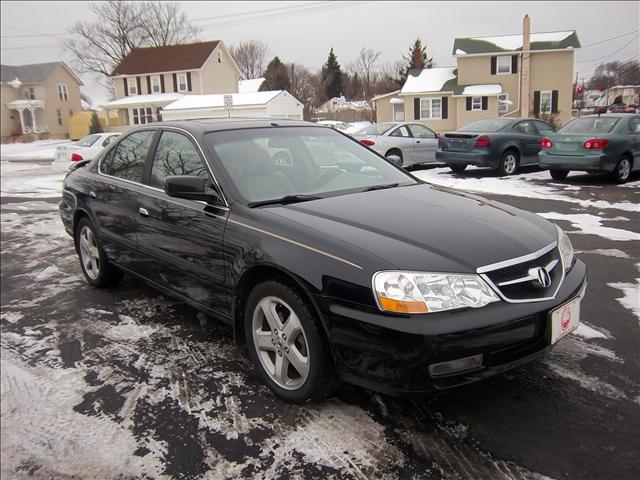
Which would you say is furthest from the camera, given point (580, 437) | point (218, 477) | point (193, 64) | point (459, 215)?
point (193, 64)

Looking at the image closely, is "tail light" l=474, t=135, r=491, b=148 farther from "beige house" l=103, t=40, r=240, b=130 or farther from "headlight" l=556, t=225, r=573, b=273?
"beige house" l=103, t=40, r=240, b=130

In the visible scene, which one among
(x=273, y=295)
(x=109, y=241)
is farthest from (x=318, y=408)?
(x=109, y=241)

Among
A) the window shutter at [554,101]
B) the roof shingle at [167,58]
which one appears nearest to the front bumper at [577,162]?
the window shutter at [554,101]

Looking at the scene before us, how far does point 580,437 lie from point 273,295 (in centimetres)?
170

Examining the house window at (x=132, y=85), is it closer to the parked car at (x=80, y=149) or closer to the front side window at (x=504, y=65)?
the front side window at (x=504, y=65)

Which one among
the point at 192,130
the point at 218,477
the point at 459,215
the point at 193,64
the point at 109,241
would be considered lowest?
the point at 218,477

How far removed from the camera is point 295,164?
3807mm

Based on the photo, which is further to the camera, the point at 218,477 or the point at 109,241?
the point at 109,241

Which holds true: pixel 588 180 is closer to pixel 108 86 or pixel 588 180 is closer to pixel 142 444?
pixel 142 444

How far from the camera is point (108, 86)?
60.5 meters

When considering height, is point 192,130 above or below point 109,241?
above

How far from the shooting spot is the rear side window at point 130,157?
4.37 m

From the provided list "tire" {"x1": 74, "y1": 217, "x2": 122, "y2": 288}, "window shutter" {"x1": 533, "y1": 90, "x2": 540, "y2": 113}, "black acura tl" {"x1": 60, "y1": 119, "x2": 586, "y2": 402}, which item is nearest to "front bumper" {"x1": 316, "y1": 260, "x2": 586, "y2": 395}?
"black acura tl" {"x1": 60, "y1": 119, "x2": 586, "y2": 402}

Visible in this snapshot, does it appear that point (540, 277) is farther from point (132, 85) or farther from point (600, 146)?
point (132, 85)
